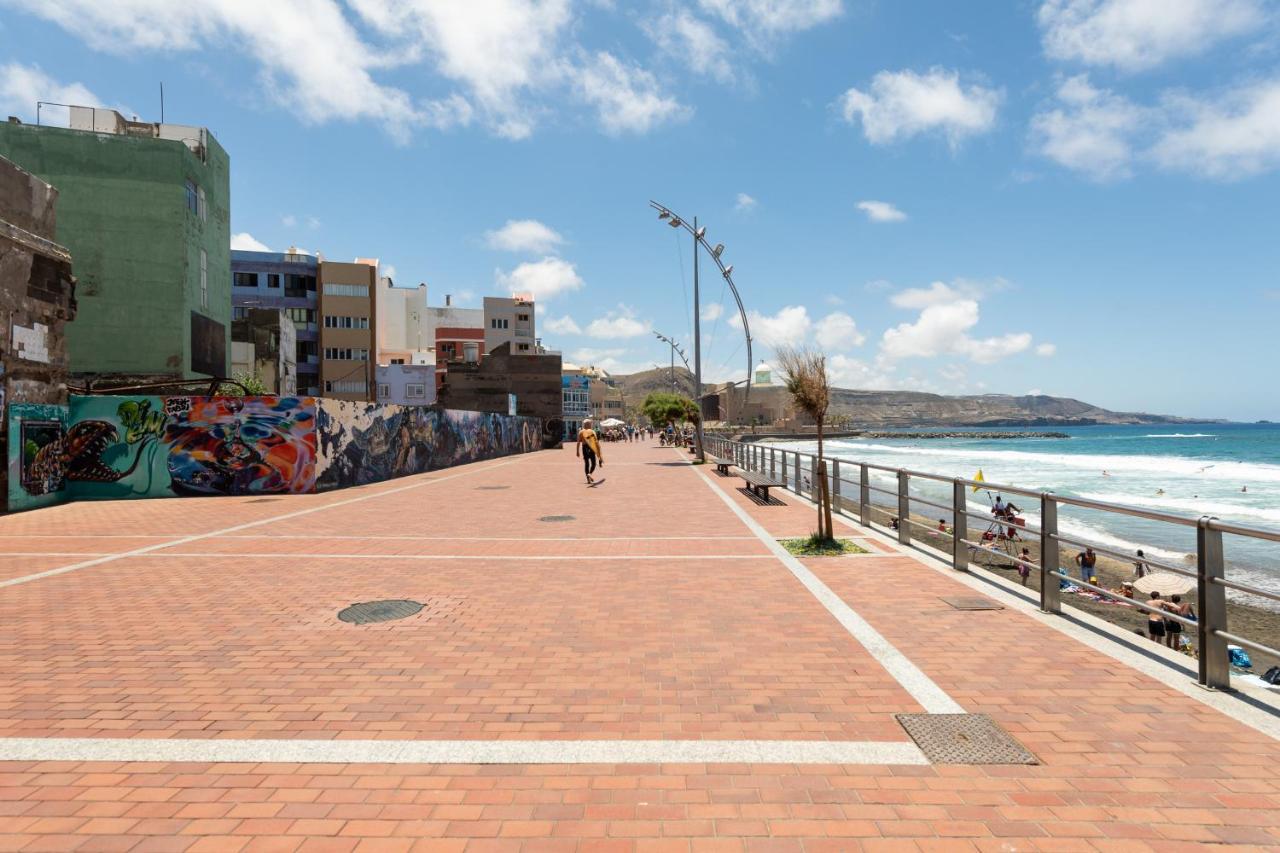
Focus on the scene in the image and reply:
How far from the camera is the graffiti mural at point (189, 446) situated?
15484mm

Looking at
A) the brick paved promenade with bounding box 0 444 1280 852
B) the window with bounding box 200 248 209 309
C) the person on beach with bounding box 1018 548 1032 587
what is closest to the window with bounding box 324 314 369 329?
the window with bounding box 200 248 209 309

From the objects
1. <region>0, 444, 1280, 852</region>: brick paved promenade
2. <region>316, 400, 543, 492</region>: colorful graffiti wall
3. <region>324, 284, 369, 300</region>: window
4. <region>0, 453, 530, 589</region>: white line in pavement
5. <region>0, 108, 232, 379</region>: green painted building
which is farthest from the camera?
<region>324, 284, 369, 300</region>: window

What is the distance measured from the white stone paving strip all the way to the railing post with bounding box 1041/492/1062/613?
68.4 inches

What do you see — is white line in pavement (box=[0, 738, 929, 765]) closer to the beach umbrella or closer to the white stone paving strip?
the white stone paving strip

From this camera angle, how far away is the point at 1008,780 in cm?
322

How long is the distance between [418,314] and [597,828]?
92.0 meters

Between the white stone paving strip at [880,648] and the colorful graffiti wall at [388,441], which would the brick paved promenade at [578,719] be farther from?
the colorful graffiti wall at [388,441]

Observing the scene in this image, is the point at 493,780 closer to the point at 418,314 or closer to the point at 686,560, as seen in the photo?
the point at 686,560

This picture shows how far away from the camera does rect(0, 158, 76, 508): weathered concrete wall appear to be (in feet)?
42.9

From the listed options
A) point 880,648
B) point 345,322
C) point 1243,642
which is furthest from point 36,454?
point 345,322

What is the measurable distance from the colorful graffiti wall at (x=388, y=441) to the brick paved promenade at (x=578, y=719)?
1040 centimetres

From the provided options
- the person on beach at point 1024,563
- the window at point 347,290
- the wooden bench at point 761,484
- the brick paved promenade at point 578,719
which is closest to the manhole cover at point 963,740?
the brick paved promenade at point 578,719

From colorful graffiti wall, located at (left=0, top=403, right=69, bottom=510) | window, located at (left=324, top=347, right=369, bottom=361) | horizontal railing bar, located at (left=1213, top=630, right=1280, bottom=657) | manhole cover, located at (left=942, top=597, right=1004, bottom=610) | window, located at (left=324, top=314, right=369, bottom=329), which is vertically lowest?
manhole cover, located at (left=942, top=597, right=1004, bottom=610)

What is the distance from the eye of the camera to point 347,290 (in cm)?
6366
